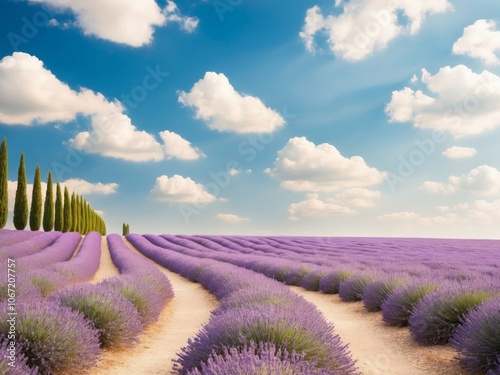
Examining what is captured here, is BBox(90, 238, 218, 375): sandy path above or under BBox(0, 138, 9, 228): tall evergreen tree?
Answer: under

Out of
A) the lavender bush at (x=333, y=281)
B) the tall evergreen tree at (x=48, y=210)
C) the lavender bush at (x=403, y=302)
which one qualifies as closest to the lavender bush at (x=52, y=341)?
the lavender bush at (x=403, y=302)

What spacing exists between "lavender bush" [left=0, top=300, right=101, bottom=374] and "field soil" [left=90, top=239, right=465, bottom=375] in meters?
0.36

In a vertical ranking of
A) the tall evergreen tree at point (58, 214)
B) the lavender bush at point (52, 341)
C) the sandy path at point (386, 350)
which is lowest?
the sandy path at point (386, 350)

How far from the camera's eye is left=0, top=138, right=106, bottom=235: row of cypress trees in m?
28.2

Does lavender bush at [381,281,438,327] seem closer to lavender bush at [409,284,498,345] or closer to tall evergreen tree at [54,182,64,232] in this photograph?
lavender bush at [409,284,498,345]

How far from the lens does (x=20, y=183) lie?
3195cm

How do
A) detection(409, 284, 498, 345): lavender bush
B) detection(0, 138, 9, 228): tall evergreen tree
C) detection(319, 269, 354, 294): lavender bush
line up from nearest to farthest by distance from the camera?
detection(409, 284, 498, 345): lavender bush
detection(319, 269, 354, 294): lavender bush
detection(0, 138, 9, 228): tall evergreen tree

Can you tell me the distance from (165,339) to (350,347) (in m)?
2.46

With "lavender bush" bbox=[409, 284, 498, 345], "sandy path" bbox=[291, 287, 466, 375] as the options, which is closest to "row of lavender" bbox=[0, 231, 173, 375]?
"sandy path" bbox=[291, 287, 466, 375]

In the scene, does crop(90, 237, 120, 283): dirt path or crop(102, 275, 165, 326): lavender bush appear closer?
crop(102, 275, 165, 326): lavender bush

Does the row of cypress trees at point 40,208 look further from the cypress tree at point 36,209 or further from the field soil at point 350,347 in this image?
the field soil at point 350,347

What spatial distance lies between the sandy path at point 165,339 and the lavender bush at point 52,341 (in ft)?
1.17

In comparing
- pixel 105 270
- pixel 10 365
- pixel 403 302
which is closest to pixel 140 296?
pixel 10 365

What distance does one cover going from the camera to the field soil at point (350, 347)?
4.58 m
